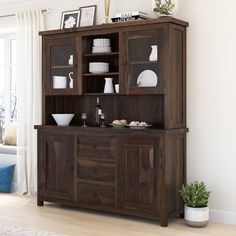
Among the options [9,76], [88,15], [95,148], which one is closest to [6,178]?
[9,76]

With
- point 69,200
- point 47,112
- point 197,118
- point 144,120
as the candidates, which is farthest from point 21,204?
point 197,118

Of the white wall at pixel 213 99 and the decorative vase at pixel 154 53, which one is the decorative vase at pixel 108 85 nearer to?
the decorative vase at pixel 154 53

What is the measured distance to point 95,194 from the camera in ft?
16.9

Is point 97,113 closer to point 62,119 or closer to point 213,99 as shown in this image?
point 62,119

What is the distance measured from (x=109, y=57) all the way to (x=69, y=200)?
1617 mm

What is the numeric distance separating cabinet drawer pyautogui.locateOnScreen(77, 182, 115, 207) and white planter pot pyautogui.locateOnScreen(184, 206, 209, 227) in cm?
79

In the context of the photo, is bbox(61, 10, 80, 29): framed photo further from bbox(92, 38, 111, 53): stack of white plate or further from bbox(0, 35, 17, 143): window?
bbox(0, 35, 17, 143): window

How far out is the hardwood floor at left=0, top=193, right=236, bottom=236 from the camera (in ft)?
14.8

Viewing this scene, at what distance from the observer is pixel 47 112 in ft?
18.6

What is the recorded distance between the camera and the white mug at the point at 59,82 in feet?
18.0

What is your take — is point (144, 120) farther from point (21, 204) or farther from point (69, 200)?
point (21, 204)

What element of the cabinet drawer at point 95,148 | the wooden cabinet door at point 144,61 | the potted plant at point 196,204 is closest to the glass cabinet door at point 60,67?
the cabinet drawer at point 95,148

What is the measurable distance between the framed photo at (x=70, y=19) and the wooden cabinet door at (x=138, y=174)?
5.26 feet

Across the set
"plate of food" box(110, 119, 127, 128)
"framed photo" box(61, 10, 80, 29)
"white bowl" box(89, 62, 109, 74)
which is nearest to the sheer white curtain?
"framed photo" box(61, 10, 80, 29)
